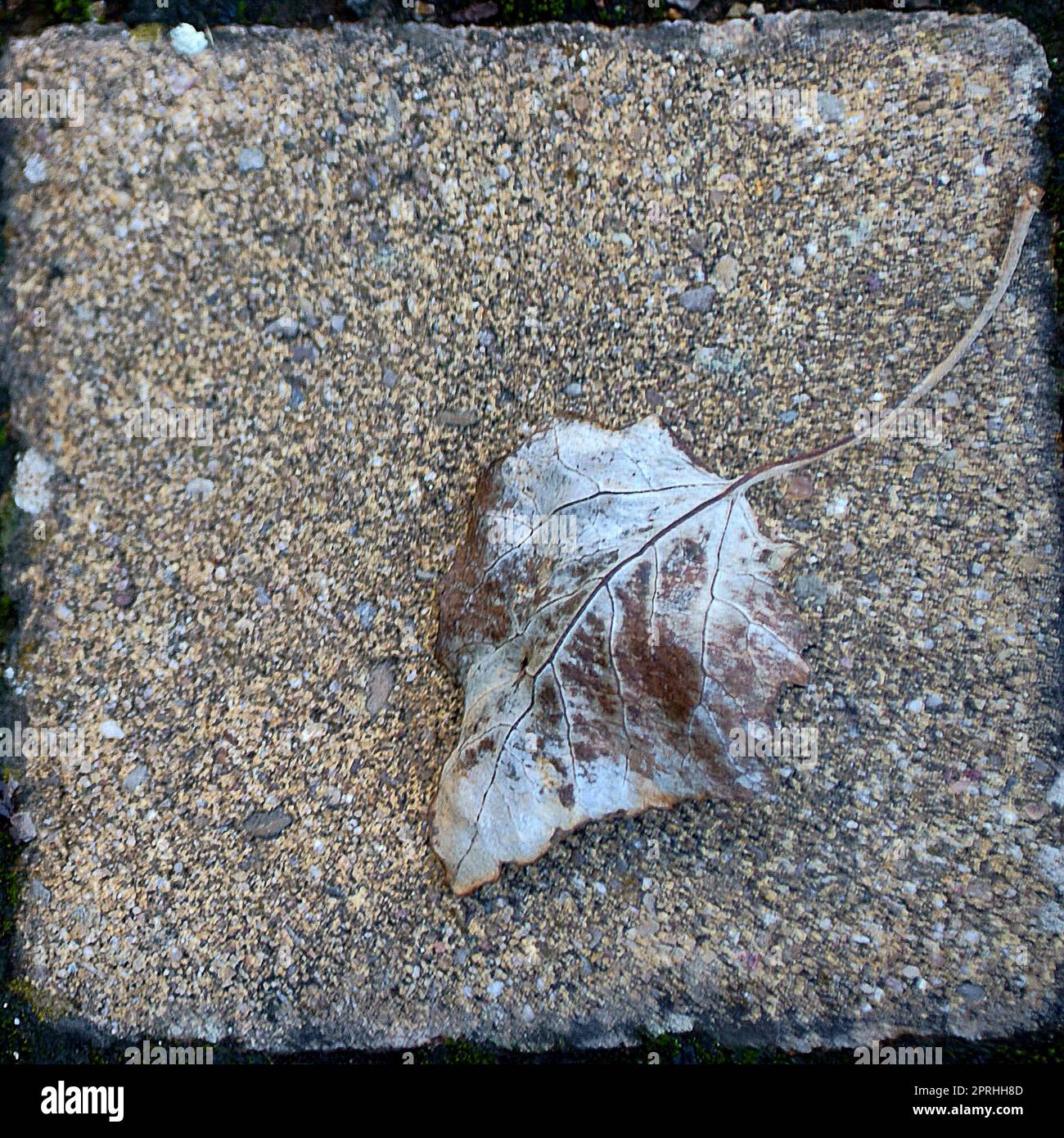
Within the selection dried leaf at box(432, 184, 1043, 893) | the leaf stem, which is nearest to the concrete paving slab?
the leaf stem

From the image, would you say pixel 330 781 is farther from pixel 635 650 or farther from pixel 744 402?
pixel 744 402

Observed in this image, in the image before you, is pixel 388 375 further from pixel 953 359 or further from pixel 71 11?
pixel 953 359

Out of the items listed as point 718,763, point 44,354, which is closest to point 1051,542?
point 718,763

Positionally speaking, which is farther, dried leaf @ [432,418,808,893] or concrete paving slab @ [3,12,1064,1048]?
concrete paving slab @ [3,12,1064,1048]

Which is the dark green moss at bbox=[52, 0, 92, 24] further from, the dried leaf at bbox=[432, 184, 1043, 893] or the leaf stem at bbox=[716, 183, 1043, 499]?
the leaf stem at bbox=[716, 183, 1043, 499]

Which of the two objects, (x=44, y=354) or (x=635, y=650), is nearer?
(x=635, y=650)

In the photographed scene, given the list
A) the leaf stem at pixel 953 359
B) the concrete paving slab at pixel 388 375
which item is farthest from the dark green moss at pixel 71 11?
the leaf stem at pixel 953 359

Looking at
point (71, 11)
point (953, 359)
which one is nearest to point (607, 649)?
point (953, 359)
